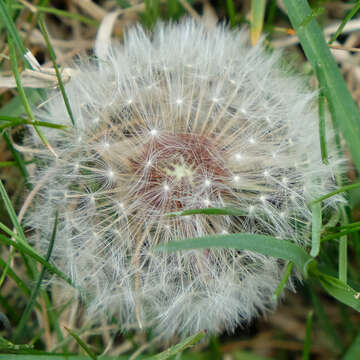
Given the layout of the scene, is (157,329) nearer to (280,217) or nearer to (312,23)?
(280,217)

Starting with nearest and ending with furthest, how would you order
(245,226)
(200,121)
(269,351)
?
(245,226) < (200,121) < (269,351)

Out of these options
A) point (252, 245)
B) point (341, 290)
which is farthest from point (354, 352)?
point (252, 245)

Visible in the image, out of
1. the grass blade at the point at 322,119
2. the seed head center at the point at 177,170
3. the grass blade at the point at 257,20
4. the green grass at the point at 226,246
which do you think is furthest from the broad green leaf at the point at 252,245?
the grass blade at the point at 257,20

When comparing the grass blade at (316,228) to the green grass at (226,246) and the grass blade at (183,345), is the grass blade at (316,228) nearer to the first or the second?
the green grass at (226,246)

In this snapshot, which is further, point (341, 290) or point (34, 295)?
point (34, 295)

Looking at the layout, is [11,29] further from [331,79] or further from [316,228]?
[316,228]

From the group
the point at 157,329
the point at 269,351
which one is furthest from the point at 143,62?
the point at 269,351
